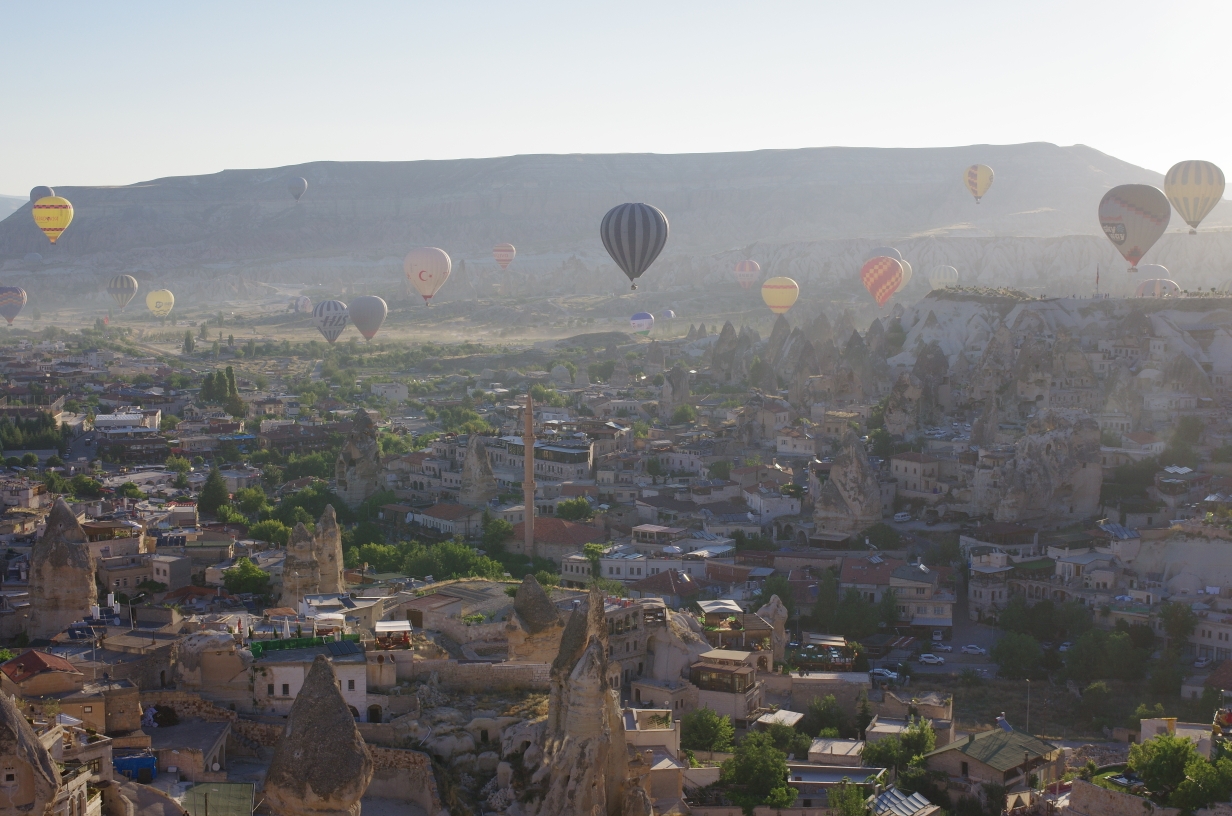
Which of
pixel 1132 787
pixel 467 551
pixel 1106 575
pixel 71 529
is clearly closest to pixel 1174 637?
pixel 1106 575

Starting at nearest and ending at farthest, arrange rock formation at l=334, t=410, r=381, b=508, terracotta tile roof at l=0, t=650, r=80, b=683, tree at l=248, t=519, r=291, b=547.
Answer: terracotta tile roof at l=0, t=650, r=80, b=683 → tree at l=248, t=519, r=291, b=547 → rock formation at l=334, t=410, r=381, b=508

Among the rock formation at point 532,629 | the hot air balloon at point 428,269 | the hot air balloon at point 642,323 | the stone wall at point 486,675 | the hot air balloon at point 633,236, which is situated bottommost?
the stone wall at point 486,675

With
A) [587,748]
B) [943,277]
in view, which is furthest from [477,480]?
[943,277]

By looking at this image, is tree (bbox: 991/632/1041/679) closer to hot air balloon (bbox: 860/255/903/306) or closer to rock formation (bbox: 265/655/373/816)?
rock formation (bbox: 265/655/373/816)

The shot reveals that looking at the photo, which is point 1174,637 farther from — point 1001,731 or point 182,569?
point 182,569

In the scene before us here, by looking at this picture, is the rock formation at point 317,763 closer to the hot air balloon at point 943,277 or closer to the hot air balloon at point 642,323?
the hot air balloon at point 943,277

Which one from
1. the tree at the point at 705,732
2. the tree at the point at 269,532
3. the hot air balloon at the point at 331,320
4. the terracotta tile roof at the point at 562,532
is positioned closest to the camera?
the tree at the point at 705,732

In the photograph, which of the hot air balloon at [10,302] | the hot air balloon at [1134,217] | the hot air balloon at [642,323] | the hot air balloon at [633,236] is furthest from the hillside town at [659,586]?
the hot air balloon at [10,302]

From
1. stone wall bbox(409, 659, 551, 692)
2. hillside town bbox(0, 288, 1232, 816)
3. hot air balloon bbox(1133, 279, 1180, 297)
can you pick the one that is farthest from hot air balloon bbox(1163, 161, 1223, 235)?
stone wall bbox(409, 659, 551, 692)
